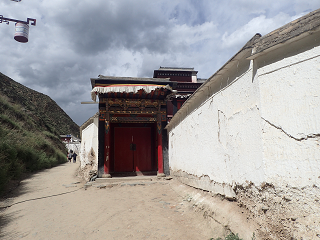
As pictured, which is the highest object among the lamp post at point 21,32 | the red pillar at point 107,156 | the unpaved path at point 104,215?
the lamp post at point 21,32

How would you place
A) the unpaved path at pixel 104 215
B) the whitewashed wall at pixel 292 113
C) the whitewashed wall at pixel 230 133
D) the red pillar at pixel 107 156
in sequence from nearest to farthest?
1. the whitewashed wall at pixel 292 113
2. the whitewashed wall at pixel 230 133
3. the unpaved path at pixel 104 215
4. the red pillar at pixel 107 156

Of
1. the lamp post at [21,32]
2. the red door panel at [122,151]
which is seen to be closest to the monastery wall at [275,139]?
the red door panel at [122,151]

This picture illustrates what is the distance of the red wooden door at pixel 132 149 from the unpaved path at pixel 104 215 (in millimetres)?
2452

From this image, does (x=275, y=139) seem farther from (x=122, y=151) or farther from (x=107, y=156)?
(x=122, y=151)

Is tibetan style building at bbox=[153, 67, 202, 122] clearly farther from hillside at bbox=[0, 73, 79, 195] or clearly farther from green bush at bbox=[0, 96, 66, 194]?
hillside at bbox=[0, 73, 79, 195]

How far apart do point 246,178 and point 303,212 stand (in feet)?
2.59

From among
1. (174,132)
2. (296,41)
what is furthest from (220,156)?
(174,132)

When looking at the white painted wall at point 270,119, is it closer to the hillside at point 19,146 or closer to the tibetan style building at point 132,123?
the tibetan style building at point 132,123

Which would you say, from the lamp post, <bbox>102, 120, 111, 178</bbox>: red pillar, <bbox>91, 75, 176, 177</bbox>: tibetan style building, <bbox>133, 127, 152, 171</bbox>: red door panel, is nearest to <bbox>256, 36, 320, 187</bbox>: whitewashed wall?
<bbox>91, 75, 176, 177</bbox>: tibetan style building

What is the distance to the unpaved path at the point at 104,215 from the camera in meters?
3.21

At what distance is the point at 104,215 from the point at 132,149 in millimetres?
4903

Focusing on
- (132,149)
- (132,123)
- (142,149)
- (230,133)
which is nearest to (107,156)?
(132,149)

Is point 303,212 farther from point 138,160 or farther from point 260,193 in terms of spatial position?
point 138,160

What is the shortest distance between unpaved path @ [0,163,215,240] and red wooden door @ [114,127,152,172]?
2452mm
